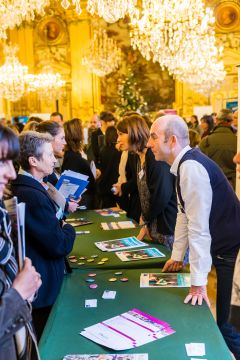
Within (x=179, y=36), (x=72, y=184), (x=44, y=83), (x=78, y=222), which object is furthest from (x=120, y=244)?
(x=44, y=83)

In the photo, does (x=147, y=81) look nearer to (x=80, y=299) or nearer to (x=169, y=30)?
(x=169, y=30)

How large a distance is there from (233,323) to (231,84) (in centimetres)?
1482

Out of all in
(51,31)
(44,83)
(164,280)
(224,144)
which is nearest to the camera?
(164,280)

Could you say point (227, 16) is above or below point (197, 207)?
above

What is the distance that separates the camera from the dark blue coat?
2.55m

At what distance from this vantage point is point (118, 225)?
4059 millimetres

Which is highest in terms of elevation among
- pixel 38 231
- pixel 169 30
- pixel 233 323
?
pixel 169 30

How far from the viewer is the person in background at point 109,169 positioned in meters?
5.84

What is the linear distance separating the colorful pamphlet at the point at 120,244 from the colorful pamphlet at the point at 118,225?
0.41 meters

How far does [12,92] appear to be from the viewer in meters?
12.3

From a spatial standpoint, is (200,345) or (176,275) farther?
(176,275)

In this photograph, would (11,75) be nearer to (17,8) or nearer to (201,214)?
(17,8)

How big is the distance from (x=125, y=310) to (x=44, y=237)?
0.67 meters


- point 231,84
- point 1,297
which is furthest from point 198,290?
point 231,84
